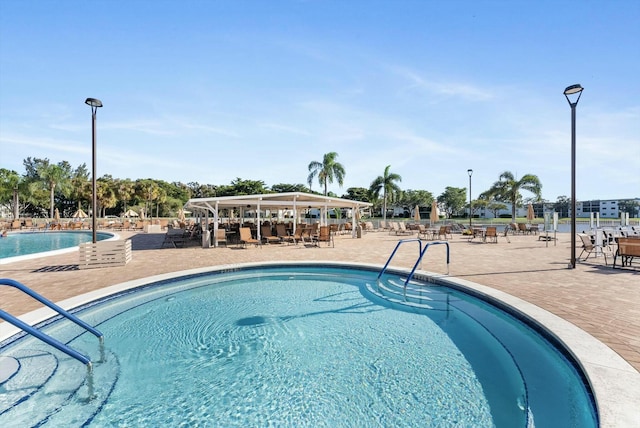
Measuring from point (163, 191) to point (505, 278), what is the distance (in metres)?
48.6

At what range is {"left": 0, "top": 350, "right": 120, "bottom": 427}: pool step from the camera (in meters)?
2.85

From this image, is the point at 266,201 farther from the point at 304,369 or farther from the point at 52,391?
the point at 52,391

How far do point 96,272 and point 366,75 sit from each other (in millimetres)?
11361

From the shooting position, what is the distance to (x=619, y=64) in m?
9.98

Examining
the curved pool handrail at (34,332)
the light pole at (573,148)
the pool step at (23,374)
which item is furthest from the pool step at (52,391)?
the light pole at (573,148)

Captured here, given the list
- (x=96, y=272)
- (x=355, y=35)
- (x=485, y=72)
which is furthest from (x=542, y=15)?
(x=96, y=272)

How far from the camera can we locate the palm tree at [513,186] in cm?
3025

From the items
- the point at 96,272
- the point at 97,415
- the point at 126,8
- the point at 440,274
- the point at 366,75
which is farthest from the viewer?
the point at 366,75

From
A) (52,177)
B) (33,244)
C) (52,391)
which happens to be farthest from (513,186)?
(52,177)

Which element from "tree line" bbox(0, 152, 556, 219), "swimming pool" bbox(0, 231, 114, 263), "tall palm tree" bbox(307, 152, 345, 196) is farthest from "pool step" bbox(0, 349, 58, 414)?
"tall palm tree" bbox(307, 152, 345, 196)

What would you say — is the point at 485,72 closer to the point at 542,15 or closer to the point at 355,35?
the point at 542,15

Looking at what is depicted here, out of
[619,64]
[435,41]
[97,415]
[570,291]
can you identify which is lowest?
[97,415]

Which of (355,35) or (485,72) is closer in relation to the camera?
(355,35)

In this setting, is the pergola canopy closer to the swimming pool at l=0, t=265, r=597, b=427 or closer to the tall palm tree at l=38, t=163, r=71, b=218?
the swimming pool at l=0, t=265, r=597, b=427
